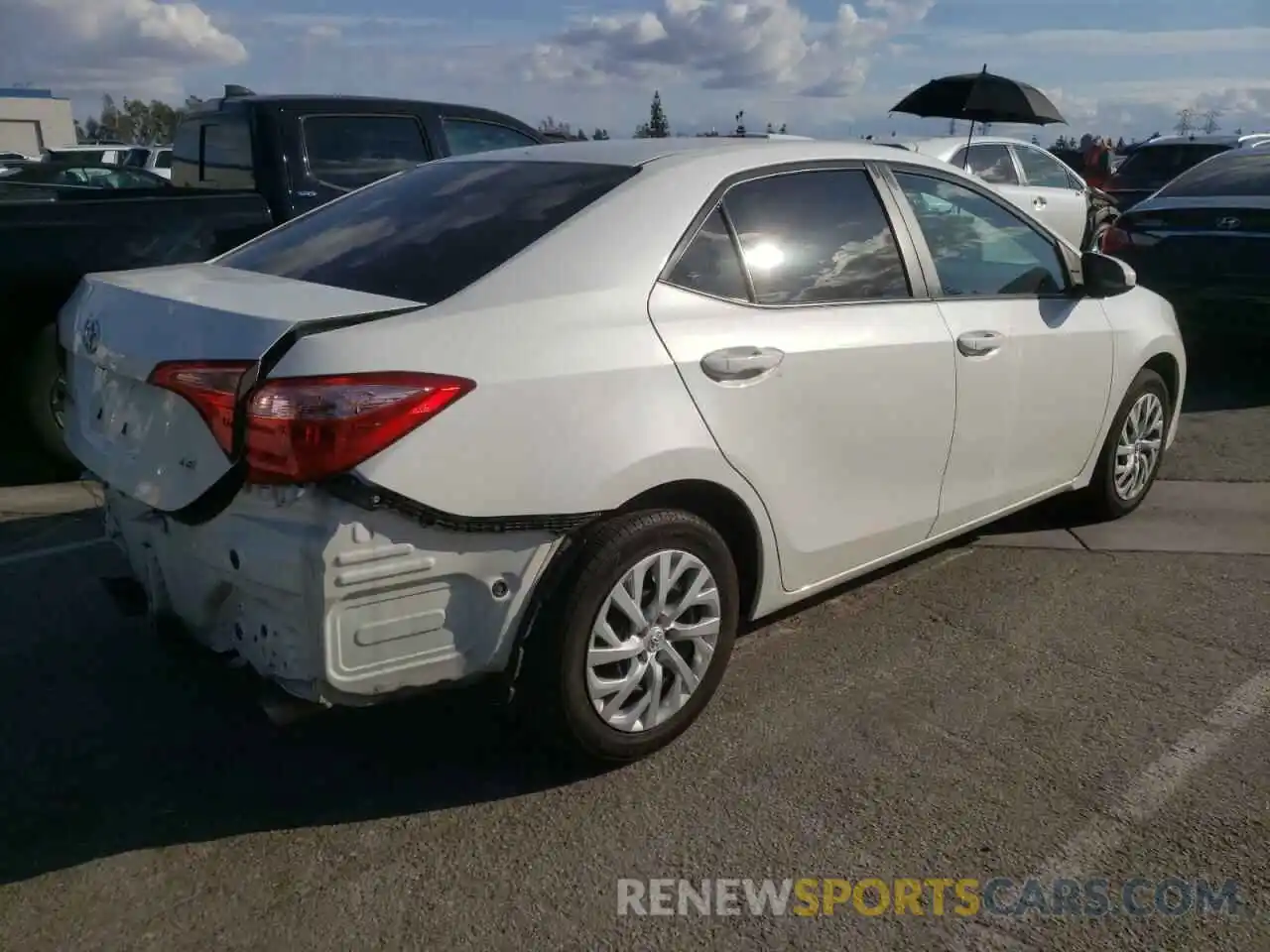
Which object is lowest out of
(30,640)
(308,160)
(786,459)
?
(30,640)

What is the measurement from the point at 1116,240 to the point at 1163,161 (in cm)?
982

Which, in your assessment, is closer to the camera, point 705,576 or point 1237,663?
point 705,576

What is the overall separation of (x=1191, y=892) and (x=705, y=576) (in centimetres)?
141

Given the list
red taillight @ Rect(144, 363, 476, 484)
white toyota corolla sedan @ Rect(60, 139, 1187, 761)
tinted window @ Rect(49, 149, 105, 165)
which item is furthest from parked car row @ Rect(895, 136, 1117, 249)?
tinted window @ Rect(49, 149, 105, 165)

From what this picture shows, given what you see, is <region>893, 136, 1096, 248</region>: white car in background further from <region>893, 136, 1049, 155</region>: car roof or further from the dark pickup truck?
the dark pickup truck

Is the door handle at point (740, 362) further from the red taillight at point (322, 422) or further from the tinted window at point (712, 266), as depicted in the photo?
the red taillight at point (322, 422)

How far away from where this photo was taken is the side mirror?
15.4 ft

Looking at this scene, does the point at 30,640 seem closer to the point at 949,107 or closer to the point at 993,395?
the point at 993,395

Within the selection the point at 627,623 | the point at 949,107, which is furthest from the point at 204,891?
the point at 949,107

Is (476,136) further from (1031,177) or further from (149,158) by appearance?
(149,158)

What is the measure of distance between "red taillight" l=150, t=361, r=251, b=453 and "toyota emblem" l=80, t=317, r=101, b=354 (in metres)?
0.52

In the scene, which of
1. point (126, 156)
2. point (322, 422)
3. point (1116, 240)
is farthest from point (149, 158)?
point (322, 422)

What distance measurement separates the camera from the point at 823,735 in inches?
136

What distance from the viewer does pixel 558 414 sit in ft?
9.47
